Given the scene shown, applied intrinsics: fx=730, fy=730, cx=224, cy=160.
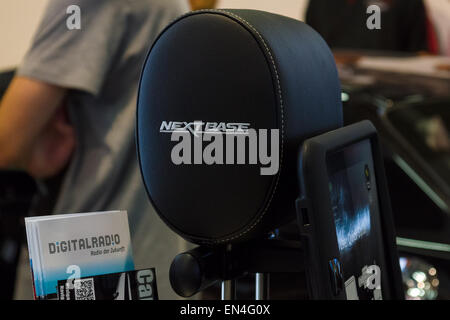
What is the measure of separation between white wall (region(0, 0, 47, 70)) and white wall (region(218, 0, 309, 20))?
313 mm

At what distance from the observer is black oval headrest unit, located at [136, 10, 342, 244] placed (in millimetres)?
809

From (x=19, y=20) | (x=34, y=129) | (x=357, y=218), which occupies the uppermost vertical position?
(x=19, y=20)

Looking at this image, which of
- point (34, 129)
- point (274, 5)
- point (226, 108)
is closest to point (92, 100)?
point (34, 129)

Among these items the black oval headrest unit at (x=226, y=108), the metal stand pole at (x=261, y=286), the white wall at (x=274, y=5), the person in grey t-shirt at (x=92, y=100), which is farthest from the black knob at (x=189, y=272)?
the white wall at (x=274, y=5)

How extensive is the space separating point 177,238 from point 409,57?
963 millimetres

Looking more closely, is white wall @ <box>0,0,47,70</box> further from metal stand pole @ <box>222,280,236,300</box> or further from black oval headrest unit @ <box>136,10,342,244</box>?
metal stand pole @ <box>222,280,236,300</box>

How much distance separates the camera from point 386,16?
1.49m

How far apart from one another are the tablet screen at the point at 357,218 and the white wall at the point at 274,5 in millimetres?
264

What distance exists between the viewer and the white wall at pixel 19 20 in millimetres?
1229

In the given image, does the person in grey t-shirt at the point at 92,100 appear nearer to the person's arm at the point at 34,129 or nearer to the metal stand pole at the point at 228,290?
the person's arm at the point at 34,129

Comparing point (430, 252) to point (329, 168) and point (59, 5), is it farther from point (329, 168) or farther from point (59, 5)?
point (59, 5)

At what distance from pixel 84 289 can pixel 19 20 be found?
580 millimetres

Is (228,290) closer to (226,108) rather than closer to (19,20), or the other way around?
(226,108)

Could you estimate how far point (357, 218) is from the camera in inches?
36.9
